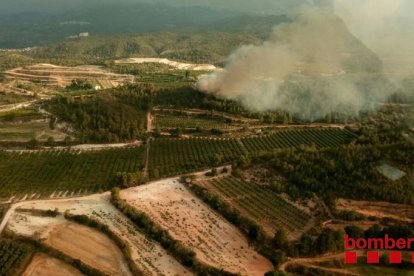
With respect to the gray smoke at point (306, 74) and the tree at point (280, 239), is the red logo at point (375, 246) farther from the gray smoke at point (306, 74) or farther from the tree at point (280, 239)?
the gray smoke at point (306, 74)

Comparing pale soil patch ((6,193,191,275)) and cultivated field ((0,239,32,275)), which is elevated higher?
cultivated field ((0,239,32,275))

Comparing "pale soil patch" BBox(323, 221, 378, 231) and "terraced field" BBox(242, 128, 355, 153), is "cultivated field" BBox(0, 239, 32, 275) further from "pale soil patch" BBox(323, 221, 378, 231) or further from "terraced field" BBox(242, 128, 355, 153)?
"terraced field" BBox(242, 128, 355, 153)

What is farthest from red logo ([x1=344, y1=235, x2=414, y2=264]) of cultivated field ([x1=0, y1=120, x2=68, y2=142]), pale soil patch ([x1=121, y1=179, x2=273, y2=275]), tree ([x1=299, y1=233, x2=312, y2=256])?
cultivated field ([x1=0, y1=120, x2=68, y2=142])

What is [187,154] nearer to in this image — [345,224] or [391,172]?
[345,224]

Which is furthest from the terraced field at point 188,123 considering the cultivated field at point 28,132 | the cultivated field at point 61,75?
the cultivated field at point 61,75

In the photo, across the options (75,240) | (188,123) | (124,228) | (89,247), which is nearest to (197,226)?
(124,228)

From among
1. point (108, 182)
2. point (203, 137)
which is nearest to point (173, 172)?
point (108, 182)
